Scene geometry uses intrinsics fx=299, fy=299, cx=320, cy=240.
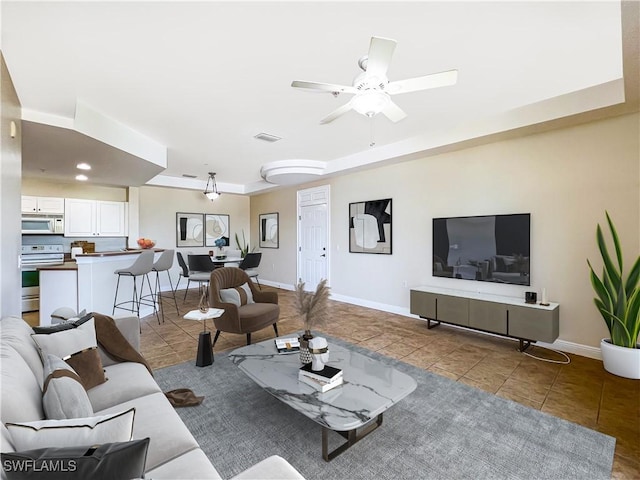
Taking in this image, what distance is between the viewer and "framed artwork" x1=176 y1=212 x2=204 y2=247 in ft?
24.9

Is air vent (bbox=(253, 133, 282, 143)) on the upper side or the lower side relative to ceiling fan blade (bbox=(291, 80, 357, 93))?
upper

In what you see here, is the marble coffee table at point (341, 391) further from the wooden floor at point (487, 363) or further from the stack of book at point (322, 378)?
the wooden floor at point (487, 363)

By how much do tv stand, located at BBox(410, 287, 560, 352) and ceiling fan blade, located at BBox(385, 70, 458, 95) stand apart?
2694 mm

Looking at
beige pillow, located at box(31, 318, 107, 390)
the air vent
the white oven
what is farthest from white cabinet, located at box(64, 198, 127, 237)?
beige pillow, located at box(31, 318, 107, 390)

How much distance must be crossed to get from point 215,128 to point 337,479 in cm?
385

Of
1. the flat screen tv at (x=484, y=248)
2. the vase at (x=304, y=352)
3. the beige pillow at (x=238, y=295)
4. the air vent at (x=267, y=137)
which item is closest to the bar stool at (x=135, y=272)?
the beige pillow at (x=238, y=295)

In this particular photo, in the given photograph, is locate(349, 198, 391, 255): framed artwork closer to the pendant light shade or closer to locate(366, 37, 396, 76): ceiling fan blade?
the pendant light shade

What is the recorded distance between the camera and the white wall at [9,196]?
2.18 metres

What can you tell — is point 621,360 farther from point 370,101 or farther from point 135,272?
point 135,272

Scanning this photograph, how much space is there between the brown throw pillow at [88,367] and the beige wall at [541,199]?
163 inches

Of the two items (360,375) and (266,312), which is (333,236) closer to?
(266,312)

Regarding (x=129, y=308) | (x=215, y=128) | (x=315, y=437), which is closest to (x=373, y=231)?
(x=215, y=128)

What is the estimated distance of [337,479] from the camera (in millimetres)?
1646

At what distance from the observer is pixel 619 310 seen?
111 inches
